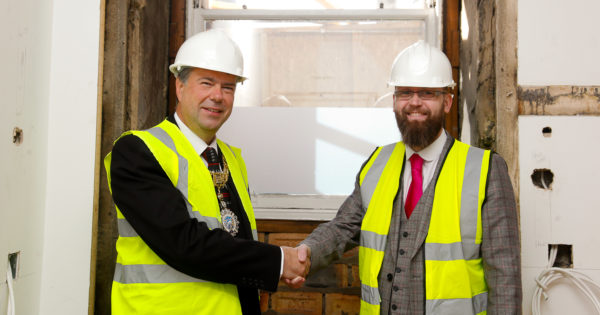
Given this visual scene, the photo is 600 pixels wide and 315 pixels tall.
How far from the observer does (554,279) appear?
7.76ft

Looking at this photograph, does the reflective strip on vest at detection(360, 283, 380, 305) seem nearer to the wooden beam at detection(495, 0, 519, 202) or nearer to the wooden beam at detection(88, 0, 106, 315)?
the wooden beam at detection(495, 0, 519, 202)

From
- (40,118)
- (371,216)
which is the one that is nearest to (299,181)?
(371,216)

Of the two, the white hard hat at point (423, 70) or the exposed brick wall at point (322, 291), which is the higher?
the white hard hat at point (423, 70)

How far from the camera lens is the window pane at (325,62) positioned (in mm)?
3240

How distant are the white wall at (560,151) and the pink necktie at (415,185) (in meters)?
0.61

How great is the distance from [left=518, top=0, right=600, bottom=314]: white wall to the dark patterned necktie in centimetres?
146

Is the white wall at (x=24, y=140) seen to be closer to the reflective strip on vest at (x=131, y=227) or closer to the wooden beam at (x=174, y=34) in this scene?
the reflective strip on vest at (x=131, y=227)

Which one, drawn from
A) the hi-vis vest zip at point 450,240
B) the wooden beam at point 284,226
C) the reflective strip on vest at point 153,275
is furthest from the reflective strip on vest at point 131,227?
the wooden beam at point 284,226

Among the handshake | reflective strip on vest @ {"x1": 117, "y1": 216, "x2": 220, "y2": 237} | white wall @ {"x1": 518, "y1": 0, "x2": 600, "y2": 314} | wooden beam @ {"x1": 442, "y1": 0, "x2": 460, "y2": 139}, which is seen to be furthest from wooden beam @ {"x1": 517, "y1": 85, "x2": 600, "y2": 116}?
reflective strip on vest @ {"x1": 117, "y1": 216, "x2": 220, "y2": 237}

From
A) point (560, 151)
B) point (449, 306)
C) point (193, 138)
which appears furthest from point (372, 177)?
point (560, 151)

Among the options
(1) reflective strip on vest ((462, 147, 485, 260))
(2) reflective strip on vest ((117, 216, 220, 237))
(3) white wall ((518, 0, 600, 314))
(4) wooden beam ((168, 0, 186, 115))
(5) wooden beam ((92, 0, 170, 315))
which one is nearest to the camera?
(2) reflective strip on vest ((117, 216, 220, 237))

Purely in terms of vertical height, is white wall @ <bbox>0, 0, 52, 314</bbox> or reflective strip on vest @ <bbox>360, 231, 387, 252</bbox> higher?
white wall @ <bbox>0, 0, 52, 314</bbox>

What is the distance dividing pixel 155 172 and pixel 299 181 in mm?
1539

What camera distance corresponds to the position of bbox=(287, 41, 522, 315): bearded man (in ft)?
6.29
